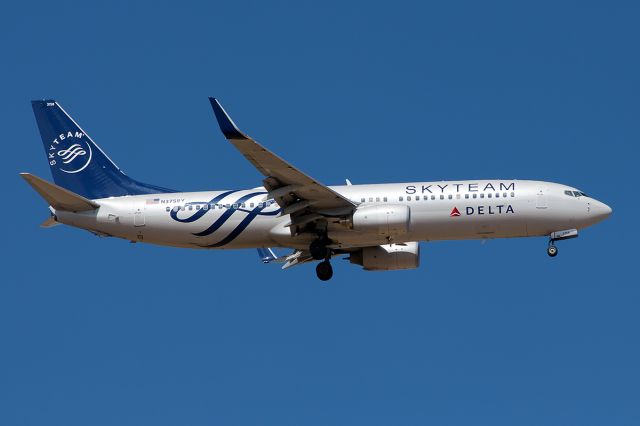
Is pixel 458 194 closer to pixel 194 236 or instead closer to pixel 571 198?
pixel 571 198

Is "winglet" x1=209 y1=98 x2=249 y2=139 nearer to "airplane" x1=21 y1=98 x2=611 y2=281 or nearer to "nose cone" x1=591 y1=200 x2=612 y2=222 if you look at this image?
"airplane" x1=21 y1=98 x2=611 y2=281

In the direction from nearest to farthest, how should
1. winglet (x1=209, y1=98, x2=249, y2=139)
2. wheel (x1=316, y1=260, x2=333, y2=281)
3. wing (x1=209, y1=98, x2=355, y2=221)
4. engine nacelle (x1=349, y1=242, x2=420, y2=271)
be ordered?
winglet (x1=209, y1=98, x2=249, y2=139) < wing (x1=209, y1=98, x2=355, y2=221) < wheel (x1=316, y1=260, x2=333, y2=281) < engine nacelle (x1=349, y1=242, x2=420, y2=271)

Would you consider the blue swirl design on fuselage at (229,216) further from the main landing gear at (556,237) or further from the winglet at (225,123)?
the main landing gear at (556,237)

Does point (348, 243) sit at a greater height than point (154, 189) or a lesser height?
lesser

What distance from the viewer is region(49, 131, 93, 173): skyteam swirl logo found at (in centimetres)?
5794

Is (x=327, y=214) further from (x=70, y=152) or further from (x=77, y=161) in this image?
(x=70, y=152)

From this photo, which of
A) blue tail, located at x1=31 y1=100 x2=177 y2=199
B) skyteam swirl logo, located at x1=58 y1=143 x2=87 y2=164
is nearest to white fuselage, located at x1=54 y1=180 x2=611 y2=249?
blue tail, located at x1=31 y1=100 x2=177 y2=199

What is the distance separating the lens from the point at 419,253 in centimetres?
5828

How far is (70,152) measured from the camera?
5828 cm

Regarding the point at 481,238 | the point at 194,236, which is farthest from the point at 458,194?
the point at 194,236

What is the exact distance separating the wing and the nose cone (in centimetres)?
1151

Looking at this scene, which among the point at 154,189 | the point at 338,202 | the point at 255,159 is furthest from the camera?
the point at 154,189

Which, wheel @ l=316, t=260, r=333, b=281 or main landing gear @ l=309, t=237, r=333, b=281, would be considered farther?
wheel @ l=316, t=260, r=333, b=281

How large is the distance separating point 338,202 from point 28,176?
1364cm
